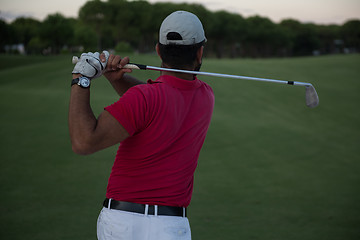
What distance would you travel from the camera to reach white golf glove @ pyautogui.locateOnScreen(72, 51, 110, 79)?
193cm

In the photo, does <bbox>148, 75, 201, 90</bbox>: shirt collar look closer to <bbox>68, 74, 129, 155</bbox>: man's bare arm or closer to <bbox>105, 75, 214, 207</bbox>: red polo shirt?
<bbox>105, 75, 214, 207</bbox>: red polo shirt

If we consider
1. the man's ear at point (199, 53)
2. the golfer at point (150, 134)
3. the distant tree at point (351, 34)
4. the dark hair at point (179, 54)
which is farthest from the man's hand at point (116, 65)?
the distant tree at point (351, 34)

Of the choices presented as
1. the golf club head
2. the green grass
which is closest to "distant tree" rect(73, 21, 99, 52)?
the green grass

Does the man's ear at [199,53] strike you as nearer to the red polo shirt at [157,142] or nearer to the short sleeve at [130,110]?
the red polo shirt at [157,142]

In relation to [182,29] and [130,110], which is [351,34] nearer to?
[182,29]

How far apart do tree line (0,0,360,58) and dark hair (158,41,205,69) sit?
4786 cm

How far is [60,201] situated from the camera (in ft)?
20.5

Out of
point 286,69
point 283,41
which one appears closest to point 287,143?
point 286,69

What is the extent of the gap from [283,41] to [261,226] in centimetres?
11639

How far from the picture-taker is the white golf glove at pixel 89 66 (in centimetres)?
193

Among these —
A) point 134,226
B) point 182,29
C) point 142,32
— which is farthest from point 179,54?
point 142,32

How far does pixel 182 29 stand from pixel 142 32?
85.6 meters

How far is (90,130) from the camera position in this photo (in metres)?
1.77

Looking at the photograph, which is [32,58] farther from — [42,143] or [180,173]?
[180,173]
